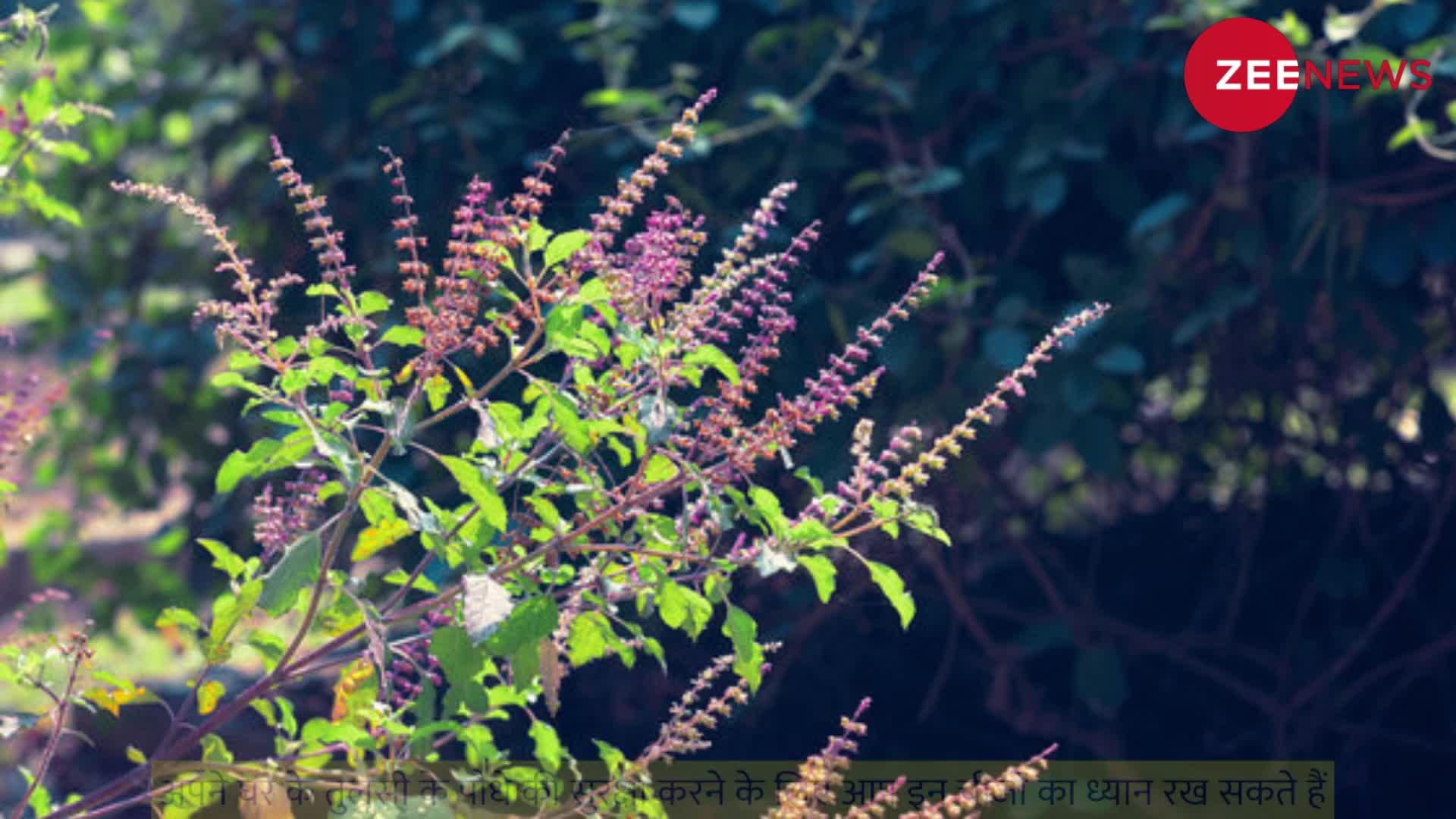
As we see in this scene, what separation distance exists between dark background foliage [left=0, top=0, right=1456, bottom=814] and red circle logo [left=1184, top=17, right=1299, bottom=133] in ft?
0.12

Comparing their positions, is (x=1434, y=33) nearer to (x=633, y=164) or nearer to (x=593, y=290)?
(x=633, y=164)

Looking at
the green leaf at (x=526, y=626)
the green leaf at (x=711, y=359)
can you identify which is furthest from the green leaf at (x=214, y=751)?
the green leaf at (x=711, y=359)

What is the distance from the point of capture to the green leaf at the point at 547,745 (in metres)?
1.53

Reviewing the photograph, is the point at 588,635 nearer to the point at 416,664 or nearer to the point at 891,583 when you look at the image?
the point at 416,664

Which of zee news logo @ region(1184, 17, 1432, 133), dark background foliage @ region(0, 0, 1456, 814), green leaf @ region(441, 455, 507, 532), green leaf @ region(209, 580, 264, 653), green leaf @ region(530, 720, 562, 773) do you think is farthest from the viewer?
dark background foliage @ region(0, 0, 1456, 814)

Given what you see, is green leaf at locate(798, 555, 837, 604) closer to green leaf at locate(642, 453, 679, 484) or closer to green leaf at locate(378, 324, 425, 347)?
green leaf at locate(642, 453, 679, 484)

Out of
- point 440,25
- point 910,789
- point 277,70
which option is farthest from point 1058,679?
point 277,70

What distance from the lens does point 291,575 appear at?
4.05 feet

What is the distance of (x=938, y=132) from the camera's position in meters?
3.02

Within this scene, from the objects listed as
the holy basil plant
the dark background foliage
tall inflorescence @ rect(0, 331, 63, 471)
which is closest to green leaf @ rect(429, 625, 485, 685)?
the holy basil plant

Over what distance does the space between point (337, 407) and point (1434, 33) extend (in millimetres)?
2293

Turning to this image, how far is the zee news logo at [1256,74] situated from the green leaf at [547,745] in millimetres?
Result: 1775

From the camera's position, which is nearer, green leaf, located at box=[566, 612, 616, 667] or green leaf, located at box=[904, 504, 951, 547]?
green leaf, located at box=[904, 504, 951, 547]

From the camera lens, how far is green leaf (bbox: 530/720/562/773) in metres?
1.53
